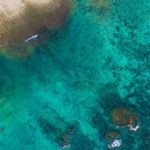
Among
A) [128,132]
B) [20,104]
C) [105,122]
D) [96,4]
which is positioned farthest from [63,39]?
[128,132]

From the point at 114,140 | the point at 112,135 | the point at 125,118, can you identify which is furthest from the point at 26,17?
the point at 114,140

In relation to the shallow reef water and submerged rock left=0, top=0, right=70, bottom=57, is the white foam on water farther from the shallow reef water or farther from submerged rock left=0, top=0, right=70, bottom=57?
submerged rock left=0, top=0, right=70, bottom=57

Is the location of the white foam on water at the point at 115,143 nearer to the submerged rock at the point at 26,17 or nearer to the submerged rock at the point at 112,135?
the submerged rock at the point at 112,135

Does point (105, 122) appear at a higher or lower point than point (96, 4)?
lower

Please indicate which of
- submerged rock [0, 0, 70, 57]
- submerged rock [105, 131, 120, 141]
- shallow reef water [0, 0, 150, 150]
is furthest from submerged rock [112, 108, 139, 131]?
submerged rock [0, 0, 70, 57]

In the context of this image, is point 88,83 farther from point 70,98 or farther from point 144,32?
point 144,32

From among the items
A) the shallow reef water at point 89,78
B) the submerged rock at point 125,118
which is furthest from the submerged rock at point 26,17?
the submerged rock at point 125,118

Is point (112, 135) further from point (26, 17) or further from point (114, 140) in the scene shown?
point (26, 17)
